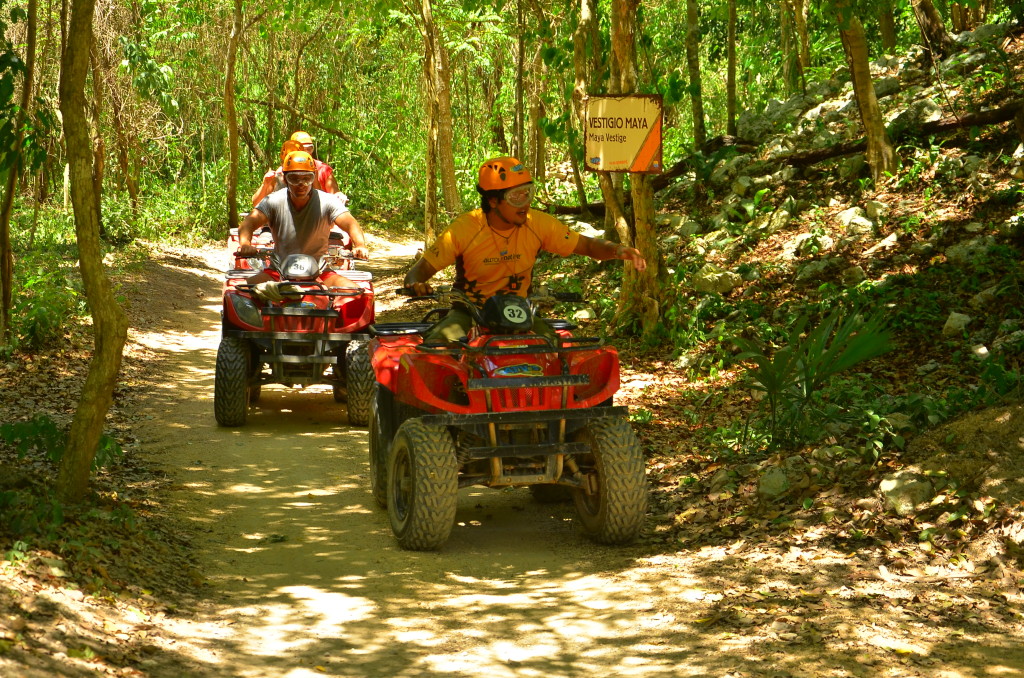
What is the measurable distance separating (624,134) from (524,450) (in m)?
4.57

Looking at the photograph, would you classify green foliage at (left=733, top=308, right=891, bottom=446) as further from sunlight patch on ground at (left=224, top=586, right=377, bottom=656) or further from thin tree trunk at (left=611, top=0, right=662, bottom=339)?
thin tree trunk at (left=611, top=0, right=662, bottom=339)

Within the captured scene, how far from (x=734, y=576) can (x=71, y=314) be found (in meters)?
9.02

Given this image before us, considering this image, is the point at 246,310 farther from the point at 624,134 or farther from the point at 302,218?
the point at 624,134

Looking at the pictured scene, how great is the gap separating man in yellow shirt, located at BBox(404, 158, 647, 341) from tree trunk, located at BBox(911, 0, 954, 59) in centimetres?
883

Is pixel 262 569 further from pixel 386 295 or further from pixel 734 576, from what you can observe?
pixel 386 295

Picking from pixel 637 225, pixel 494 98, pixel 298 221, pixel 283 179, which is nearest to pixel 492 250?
pixel 298 221

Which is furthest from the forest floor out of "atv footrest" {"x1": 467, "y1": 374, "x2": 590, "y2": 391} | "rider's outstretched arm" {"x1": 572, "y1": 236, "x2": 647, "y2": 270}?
"rider's outstretched arm" {"x1": 572, "y1": 236, "x2": 647, "y2": 270}

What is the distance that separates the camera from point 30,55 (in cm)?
915

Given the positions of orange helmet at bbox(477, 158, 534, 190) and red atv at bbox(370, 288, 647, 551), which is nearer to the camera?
red atv at bbox(370, 288, 647, 551)

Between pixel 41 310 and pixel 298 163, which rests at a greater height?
pixel 298 163

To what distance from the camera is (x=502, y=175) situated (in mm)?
6242

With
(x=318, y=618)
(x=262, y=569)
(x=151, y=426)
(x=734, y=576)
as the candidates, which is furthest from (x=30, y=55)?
(x=734, y=576)

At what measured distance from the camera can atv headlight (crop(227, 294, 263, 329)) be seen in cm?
880

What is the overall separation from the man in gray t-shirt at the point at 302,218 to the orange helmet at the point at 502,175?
3.46m
